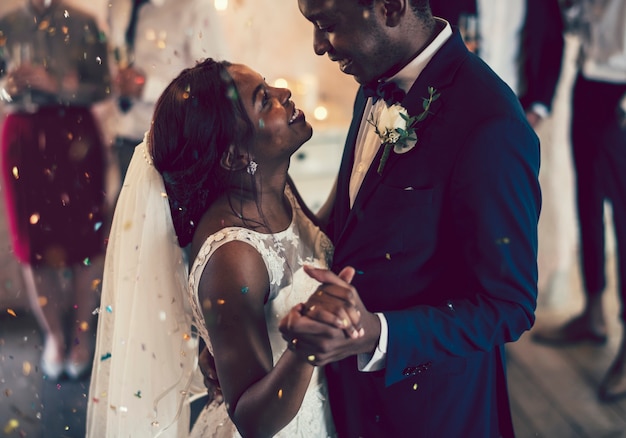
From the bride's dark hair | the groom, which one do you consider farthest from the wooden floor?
the bride's dark hair

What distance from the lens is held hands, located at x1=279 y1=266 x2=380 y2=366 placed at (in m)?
0.92

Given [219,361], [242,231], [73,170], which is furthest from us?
[73,170]

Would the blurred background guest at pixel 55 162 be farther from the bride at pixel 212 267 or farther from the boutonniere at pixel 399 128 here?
the boutonniere at pixel 399 128

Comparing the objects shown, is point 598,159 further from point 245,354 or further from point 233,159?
point 245,354

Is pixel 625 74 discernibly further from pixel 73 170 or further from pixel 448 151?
pixel 73 170

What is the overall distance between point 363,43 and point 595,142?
200 centimetres

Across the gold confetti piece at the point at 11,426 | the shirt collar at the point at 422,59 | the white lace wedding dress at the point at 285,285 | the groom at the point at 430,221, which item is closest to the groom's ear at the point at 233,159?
the white lace wedding dress at the point at 285,285

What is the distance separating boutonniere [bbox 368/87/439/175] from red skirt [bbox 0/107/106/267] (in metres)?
0.97

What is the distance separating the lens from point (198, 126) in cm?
123

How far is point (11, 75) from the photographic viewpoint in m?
1.68

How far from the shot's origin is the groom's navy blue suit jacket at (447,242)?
43.9 inches

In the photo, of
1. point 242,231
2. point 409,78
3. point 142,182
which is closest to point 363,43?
point 409,78

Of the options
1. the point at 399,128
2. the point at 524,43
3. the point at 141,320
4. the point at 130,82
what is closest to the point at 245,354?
the point at 141,320

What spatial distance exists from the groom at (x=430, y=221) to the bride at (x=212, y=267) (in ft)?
0.43
